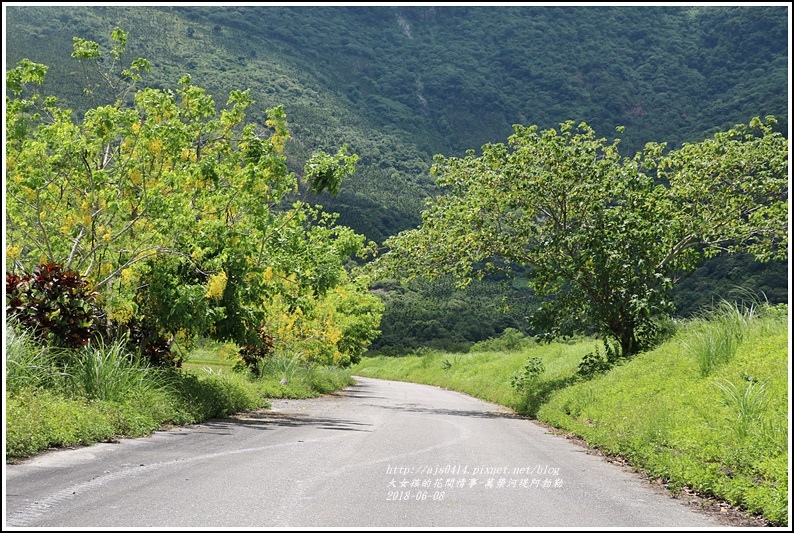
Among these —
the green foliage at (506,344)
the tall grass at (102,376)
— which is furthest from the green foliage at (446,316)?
the tall grass at (102,376)

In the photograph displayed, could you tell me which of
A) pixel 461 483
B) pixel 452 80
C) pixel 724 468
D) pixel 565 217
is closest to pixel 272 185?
pixel 565 217

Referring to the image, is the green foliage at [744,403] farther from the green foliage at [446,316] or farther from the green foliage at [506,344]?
the green foliage at [446,316]

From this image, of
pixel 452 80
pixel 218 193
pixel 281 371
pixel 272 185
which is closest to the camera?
pixel 218 193

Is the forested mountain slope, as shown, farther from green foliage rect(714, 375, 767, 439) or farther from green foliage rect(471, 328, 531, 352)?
green foliage rect(714, 375, 767, 439)

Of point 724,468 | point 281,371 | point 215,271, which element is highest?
point 215,271

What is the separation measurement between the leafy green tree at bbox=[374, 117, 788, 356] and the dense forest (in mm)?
16521

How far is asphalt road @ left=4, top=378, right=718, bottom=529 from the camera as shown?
7.26m

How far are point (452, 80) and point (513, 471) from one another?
186540 mm

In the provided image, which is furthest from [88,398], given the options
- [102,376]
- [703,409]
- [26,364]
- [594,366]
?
[594,366]

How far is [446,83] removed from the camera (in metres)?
189

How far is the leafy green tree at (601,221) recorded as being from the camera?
2300cm

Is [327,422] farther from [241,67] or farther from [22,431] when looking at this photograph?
[241,67]

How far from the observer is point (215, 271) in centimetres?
1822

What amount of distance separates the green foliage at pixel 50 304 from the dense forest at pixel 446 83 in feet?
106
